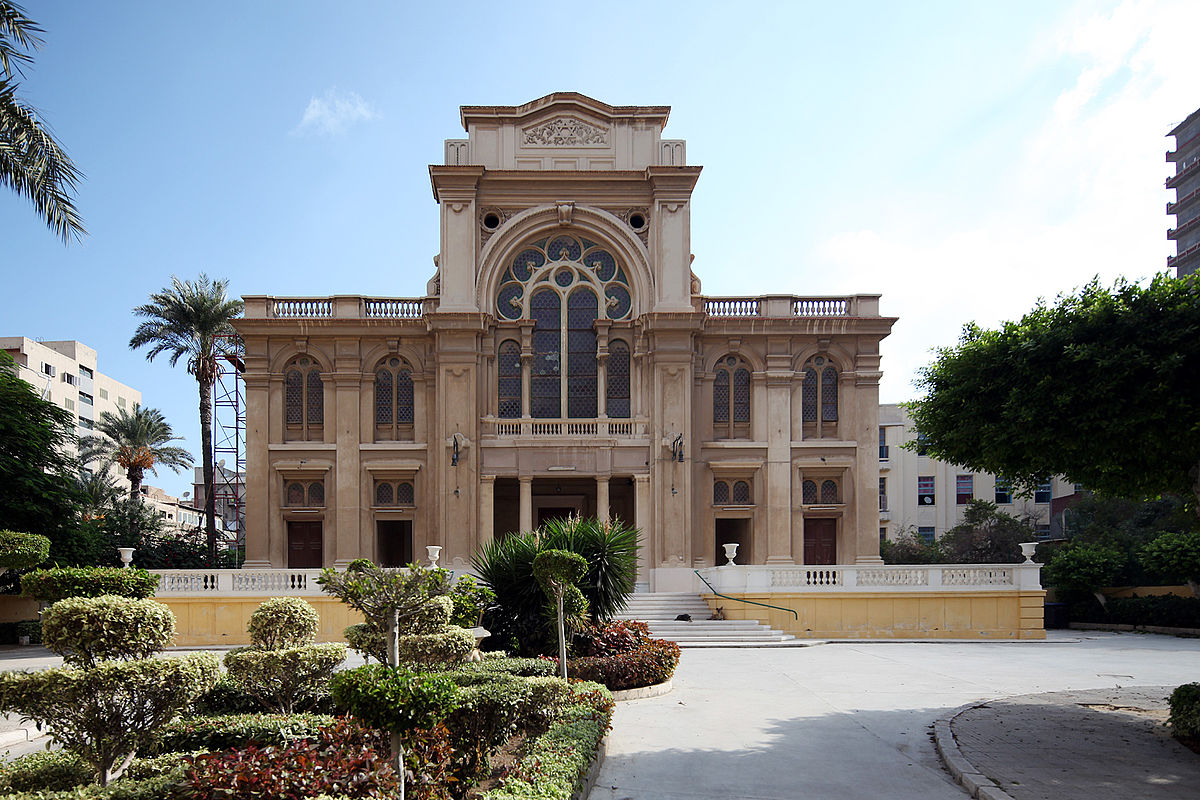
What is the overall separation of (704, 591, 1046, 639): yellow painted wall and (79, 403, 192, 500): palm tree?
3455 cm

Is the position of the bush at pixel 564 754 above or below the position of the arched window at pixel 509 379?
below

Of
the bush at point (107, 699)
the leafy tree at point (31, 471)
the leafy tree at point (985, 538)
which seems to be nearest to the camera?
the bush at point (107, 699)

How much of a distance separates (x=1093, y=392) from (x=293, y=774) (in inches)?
380

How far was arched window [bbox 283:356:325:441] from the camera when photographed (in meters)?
31.4

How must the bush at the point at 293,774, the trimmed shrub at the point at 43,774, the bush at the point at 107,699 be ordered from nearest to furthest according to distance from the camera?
the bush at the point at 293,774
the bush at the point at 107,699
the trimmed shrub at the point at 43,774

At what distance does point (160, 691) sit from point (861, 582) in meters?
21.6

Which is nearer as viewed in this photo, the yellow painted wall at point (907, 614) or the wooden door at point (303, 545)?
the yellow painted wall at point (907, 614)

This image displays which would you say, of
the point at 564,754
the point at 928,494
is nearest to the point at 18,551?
the point at 564,754

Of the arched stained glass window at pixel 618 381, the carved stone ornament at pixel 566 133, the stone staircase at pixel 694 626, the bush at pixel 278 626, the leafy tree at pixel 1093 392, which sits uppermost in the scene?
the carved stone ornament at pixel 566 133

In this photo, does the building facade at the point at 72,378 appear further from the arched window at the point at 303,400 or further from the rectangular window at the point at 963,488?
the rectangular window at the point at 963,488

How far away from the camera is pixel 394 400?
3161cm

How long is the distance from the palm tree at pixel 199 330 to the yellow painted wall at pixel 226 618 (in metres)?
11.0

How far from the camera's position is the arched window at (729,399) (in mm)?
31969

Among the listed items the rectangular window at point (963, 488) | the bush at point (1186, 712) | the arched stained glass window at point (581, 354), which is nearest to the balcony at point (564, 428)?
the arched stained glass window at point (581, 354)
